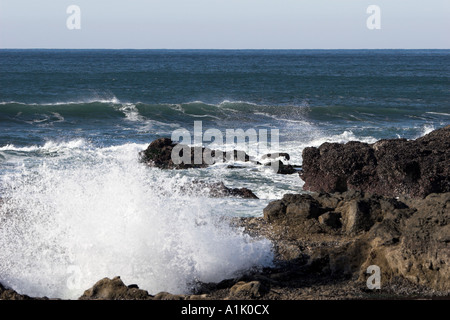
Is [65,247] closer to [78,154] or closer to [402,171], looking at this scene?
[402,171]

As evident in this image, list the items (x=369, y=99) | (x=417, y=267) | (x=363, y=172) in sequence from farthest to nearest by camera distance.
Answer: (x=369, y=99), (x=363, y=172), (x=417, y=267)

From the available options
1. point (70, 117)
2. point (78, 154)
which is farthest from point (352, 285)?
point (70, 117)

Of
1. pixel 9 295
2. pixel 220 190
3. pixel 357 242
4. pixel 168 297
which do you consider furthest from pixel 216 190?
pixel 9 295

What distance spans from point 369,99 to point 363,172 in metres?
26.2

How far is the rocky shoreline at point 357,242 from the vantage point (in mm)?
7977

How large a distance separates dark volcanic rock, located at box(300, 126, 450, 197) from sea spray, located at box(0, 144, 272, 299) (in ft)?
14.7

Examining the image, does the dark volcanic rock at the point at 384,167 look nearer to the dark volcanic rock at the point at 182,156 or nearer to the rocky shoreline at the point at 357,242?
the rocky shoreline at the point at 357,242

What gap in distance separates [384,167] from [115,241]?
685cm

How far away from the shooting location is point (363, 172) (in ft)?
48.2

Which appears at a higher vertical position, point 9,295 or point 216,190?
point 9,295

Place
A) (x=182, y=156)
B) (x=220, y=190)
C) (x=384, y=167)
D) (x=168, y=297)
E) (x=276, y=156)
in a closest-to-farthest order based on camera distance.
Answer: (x=168, y=297) → (x=384, y=167) → (x=220, y=190) → (x=182, y=156) → (x=276, y=156)

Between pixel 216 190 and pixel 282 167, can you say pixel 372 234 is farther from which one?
pixel 282 167

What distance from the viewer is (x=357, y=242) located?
9.03 metres

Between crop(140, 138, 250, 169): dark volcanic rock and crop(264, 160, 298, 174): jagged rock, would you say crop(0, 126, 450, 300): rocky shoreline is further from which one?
crop(140, 138, 250, 169): dark volcanic rock
